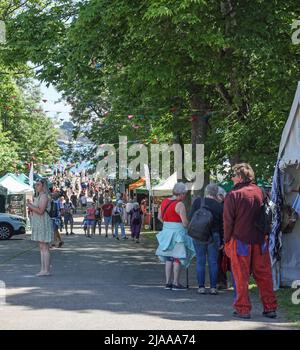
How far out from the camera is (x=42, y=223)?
1480 centimetres

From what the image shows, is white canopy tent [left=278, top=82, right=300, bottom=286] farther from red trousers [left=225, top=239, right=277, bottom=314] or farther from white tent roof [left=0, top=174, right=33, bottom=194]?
white tent roof [left=0, top=174, right=33, bottom=194]

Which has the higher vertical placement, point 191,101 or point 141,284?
point 191,101

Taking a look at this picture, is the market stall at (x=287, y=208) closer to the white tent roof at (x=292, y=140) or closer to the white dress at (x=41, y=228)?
the white tent roof at (x=292, y=140)

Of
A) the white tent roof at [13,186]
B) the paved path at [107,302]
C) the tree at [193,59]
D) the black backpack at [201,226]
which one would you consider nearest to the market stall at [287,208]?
the paved path at [107,302]

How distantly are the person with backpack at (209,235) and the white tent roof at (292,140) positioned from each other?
4.16ft

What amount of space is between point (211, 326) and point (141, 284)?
479 centimetres

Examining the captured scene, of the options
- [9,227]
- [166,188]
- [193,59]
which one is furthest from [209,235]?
[166,188]

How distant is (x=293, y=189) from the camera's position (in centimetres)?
1302

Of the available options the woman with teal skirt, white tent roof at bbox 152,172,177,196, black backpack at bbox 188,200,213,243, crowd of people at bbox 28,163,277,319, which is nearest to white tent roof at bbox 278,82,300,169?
crowd of people at bbox 28,163,277,319

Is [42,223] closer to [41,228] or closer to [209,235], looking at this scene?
[41,228]

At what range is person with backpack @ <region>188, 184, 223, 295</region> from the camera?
→ 12234 mm

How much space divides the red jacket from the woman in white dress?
570 cm
